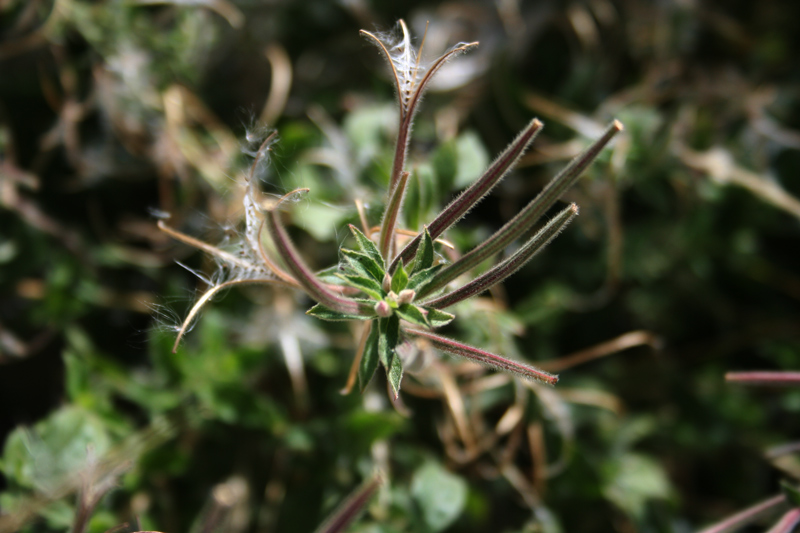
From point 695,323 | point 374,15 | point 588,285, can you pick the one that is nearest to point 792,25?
point 695,323

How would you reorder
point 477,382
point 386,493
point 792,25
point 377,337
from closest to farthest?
point 377,337
point 386,493
point 477,382
point 792,25

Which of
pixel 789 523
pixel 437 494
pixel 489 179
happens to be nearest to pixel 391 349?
pixel 489 179

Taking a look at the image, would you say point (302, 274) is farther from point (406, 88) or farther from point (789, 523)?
point (789, 523)

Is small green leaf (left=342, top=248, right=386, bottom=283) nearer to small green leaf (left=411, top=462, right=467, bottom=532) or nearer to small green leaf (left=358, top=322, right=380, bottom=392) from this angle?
small green leaf (left=358, top=322, right=380, bottom=392)

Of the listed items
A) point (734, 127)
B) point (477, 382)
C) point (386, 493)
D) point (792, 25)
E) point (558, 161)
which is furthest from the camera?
point (792, 25)

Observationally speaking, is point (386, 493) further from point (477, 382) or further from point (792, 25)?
point (792, 25)

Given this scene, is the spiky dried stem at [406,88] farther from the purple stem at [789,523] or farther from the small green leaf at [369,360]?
the purple stem at [789,523]

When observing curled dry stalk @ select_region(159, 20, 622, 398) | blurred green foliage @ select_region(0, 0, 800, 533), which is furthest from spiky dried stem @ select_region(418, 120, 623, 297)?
blurred green foliage @ select_region(0, 0, 800, 533)
